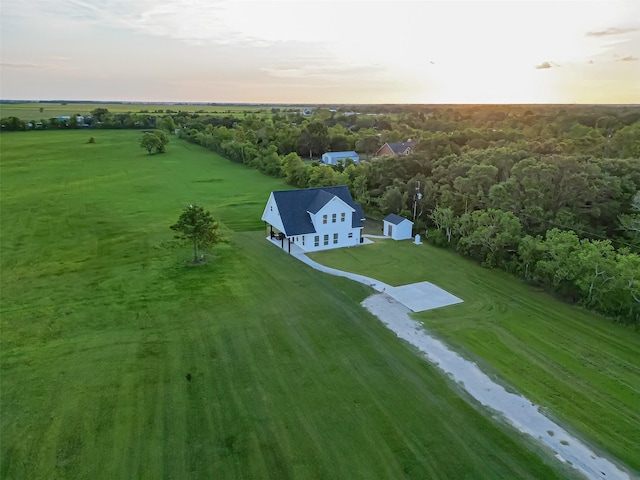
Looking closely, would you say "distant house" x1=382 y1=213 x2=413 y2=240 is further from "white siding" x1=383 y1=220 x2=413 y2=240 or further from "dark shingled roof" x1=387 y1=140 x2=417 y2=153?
"dark shingled roof" x1=387 y1=140 x2=417 y2=153

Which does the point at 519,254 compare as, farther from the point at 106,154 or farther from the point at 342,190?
the point at 106,154

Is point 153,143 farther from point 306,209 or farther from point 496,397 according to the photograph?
point 496,397

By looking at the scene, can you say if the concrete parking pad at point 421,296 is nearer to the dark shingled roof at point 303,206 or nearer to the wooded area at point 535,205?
the wooded area at point 535,205

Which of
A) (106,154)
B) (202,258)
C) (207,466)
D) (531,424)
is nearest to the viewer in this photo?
(207,466)

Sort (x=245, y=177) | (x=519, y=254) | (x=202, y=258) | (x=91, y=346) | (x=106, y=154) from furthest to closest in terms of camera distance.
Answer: (x=106, y=154) < (x=245, y=177) < (x=202, y=258) < (x=519, y=254) < (x=91, y=346)

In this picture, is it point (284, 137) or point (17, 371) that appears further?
point (284, 137)

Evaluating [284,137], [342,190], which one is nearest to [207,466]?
[342,190]
